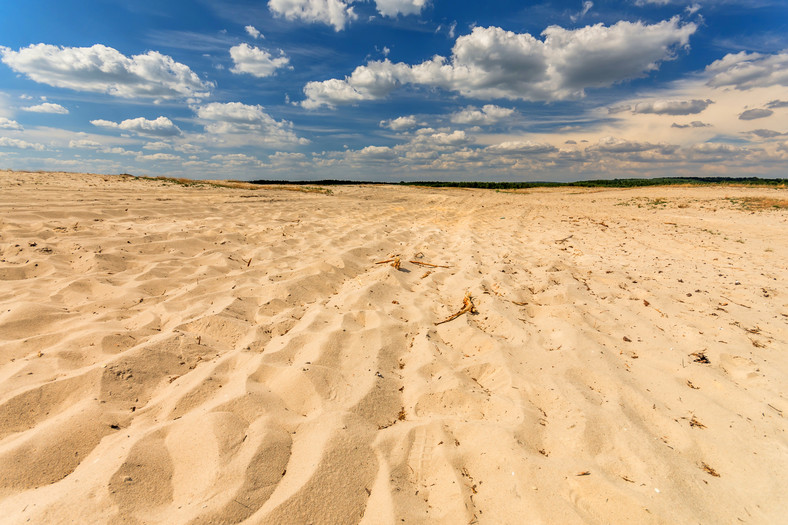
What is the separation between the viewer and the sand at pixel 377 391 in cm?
151

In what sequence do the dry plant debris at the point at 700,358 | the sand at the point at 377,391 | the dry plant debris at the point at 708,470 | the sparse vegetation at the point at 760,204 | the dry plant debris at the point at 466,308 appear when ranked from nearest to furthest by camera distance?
the sand at the point at 377,391, the dry plant debris at the point at 708,470, the dry plant debris at the point at 700,358, the dry plant debris at the point at 466,308, the sparse vegetation at the point at 760,204

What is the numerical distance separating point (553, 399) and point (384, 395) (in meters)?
1.08

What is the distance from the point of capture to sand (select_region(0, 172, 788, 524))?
1.51 metres

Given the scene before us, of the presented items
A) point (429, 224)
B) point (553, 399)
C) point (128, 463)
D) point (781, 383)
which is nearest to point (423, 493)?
point (553, 399)

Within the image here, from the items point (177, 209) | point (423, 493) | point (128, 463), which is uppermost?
point (177, 209)

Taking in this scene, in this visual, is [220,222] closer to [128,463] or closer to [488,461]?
[128,463]

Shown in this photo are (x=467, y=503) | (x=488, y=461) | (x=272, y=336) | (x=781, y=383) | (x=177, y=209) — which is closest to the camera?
(x=467, y=503)

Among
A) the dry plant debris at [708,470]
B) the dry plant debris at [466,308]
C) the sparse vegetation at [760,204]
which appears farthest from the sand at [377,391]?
the sparse vegetation at [760,204]

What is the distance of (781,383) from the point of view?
2.35 m

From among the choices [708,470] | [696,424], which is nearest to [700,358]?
[696,424]

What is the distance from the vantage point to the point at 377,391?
2.26m

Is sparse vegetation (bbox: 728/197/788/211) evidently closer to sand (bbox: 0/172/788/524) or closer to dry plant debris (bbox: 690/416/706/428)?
sand (bbox: 0/172/788/524)

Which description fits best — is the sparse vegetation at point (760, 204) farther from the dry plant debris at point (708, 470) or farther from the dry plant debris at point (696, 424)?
the dry plant debris at point (708, 470)

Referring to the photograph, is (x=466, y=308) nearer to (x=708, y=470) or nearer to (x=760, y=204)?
(x=708, y=470)
